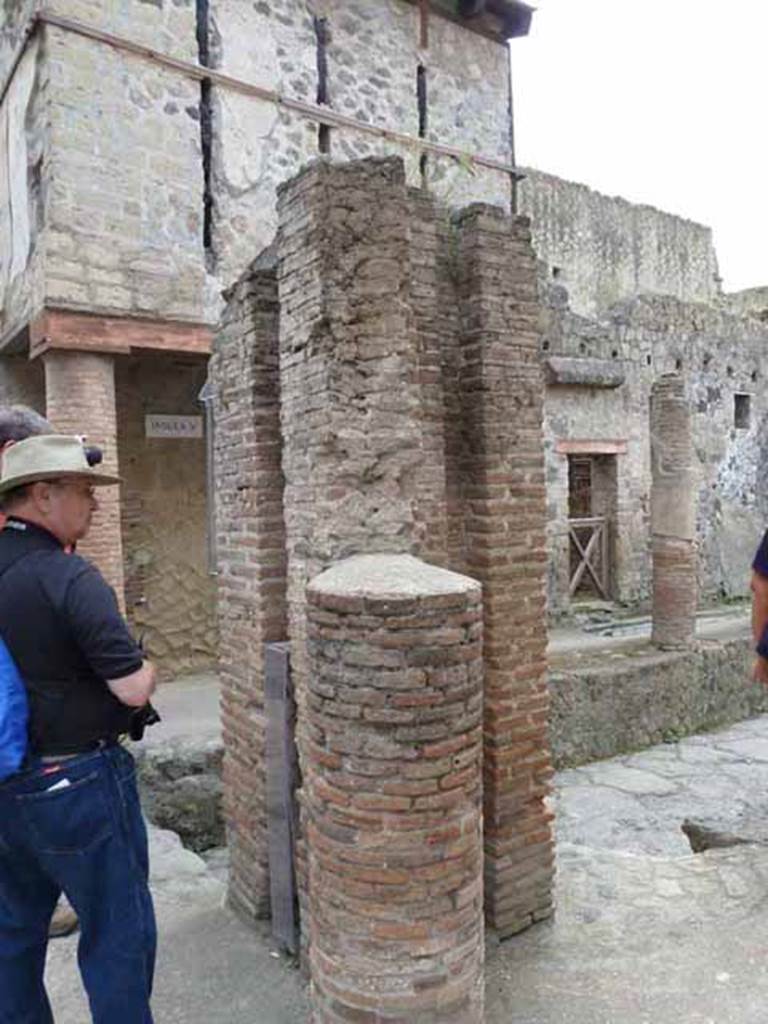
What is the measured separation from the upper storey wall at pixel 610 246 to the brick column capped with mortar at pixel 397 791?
16.5m

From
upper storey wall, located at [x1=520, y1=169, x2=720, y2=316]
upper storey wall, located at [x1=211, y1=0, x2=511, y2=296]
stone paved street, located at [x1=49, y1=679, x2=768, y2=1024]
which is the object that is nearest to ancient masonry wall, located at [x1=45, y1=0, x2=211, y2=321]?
upper storey wall, located at [x1=211, y1=0, x2=511, y2=296]

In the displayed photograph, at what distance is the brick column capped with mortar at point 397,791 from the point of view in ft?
8.41

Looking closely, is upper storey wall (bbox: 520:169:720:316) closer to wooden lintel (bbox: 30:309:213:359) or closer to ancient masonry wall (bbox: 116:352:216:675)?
ancient masonry wall (bbox: 116:352:216:675)

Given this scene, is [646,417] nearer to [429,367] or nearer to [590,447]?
[590,447]

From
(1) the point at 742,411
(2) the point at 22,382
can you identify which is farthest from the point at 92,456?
(1) the point at 742,411

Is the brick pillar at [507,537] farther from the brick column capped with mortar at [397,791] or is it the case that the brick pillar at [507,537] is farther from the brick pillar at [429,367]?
the brick column capped with mortar at [397,791]

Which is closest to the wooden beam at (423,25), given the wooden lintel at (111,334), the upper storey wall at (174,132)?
the upper storey wall at (174,132)

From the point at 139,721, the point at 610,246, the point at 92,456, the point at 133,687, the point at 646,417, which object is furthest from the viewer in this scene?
the point at 610,246

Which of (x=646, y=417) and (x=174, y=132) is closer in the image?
(x=174, y=132)

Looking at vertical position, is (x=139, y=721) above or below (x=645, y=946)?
above

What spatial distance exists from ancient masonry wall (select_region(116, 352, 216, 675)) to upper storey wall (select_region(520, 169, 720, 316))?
10868mm

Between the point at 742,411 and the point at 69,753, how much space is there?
50.7 ft

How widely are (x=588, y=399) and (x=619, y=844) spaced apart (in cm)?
787

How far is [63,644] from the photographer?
2324 mm
